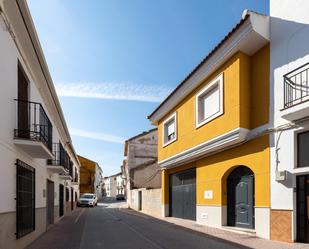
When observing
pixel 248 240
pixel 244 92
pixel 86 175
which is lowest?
pixel 86 175

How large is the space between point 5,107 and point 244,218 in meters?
8.52

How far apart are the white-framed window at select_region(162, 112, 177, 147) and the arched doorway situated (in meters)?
5.11

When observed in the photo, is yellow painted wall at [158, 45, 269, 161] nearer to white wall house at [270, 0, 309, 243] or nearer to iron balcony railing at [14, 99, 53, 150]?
white wall house at [270, 0, 309, 243]

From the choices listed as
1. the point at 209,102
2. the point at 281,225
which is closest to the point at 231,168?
the point at 209,102

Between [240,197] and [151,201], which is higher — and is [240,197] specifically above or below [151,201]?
above

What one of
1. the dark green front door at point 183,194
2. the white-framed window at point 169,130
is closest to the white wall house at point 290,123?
the dark green front door at point 183,194

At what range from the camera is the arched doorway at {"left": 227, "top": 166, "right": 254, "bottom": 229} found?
453 inches

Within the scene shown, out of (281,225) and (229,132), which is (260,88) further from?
(281,225)

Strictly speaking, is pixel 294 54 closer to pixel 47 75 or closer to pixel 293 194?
pixel 293 194

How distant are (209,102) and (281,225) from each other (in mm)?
5807

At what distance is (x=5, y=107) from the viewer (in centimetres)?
756

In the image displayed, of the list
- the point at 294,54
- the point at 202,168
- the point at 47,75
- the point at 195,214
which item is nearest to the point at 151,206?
the point at 195,214

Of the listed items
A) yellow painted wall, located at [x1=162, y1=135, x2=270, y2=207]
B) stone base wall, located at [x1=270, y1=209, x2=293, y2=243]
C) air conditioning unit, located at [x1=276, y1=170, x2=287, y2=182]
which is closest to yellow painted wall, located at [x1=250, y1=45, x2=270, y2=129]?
yellow painted wall, located at [x1=162, y1=135, x2=270, y2=207]

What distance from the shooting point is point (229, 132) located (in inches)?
448
